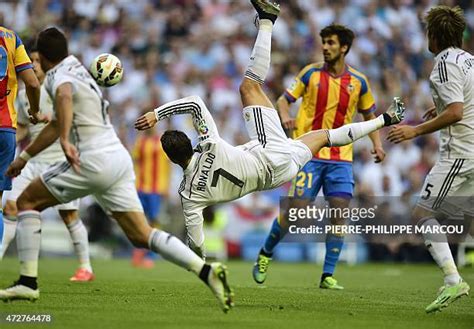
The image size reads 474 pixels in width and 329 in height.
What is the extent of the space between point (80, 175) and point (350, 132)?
3.50m

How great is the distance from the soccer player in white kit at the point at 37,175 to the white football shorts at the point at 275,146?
3707 mm

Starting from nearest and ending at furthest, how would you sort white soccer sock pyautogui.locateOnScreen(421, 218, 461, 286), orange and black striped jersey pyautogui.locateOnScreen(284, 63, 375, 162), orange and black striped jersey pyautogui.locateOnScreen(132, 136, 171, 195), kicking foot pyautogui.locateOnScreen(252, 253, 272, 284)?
1. white soccer sock pyautogui.locateOnScreen(421, 218, 461, 286)
2. kicking foot pyautogui.locateOnScreen(252, 253, 272, 284)
3. orange and black striped jersey pyautogui.locateOnScreen(284, 63, 375, 162)
4. orange and black striped jersey pyautogui.locateOnScreen(132, 136, 171, 195)

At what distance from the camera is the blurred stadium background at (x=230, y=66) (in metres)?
20.6

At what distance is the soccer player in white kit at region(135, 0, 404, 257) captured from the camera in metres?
9.27

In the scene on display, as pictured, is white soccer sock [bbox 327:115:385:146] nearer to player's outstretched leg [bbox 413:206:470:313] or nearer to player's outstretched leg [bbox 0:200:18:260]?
player's outstretched leg [bbox 413:206:470:313]

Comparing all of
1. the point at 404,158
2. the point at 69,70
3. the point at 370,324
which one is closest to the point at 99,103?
the point at 69,70

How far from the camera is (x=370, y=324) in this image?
793 cm

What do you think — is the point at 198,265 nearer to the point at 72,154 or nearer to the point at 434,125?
the point at 72,154

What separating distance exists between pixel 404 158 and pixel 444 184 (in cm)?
1231

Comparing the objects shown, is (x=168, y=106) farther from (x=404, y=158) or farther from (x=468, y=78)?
(x=404, y=158)

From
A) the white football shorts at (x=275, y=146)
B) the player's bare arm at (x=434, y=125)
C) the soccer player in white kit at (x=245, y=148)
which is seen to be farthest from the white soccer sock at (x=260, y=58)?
the player's bare arm at (x=434, y=125)

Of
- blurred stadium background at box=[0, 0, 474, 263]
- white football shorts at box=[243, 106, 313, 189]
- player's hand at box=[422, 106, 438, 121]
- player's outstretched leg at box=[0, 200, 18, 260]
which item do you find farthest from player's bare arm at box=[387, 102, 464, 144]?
blurred stadium background at box=[0, 0, 474, 263]

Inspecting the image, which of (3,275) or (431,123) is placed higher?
(431,123)

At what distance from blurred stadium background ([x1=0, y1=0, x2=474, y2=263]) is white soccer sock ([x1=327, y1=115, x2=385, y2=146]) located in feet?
30.6
